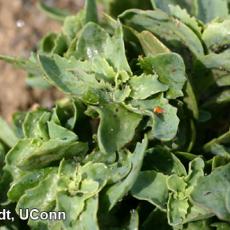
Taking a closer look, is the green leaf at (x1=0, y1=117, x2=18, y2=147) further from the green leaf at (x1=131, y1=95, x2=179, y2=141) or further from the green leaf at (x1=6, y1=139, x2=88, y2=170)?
the green leaf at (x1=131, y1=95, x2=179, y2=141)

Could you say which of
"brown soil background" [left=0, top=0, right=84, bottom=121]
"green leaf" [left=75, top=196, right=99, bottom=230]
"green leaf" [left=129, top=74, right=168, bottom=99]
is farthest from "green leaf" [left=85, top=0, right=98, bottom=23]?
"brown soil background" [left=0, top=0, right=84, bottom=121]

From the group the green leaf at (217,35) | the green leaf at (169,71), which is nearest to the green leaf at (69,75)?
the green leaf at (169,71)

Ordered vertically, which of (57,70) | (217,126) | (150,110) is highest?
(57,70)

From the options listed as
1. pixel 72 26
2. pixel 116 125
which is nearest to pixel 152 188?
pixel 116 125

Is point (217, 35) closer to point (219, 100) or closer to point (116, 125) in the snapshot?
point (219, 100)

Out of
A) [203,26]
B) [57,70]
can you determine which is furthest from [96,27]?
[203,26]

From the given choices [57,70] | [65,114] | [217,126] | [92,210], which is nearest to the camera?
[92,210]

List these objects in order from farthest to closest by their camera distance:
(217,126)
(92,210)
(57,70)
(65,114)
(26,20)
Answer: (26,20) < (217,126) < (65,114) < (57,70) < (92,210)

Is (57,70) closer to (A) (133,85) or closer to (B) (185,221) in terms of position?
(A) (133,85)
